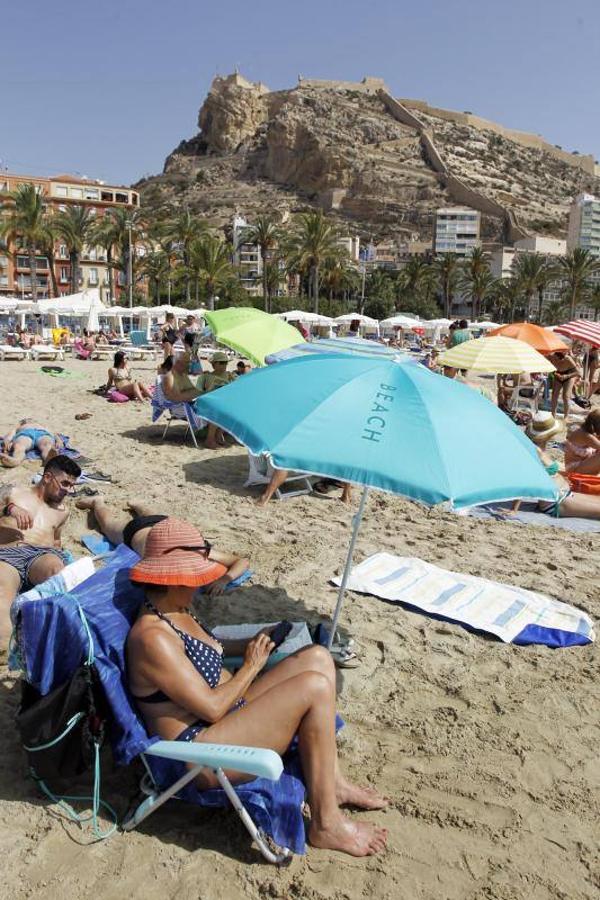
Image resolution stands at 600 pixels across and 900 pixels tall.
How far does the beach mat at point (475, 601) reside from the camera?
365 cm

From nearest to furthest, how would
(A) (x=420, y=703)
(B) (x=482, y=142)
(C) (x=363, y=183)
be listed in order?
(A) (x=420, y=703)
(C) (x=363, y=183)
(B) (x=482, y=142)

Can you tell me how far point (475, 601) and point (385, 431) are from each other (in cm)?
200

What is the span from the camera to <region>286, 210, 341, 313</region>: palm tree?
4488 cm

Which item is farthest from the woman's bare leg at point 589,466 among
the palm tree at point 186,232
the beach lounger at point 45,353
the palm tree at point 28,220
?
the palm tree at point 186,232

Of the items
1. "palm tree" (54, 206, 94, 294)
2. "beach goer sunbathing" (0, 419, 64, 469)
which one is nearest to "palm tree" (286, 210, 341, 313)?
"palm tree" (54, 206, 94, 294)

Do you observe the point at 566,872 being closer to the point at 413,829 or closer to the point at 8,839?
the point at 413,829

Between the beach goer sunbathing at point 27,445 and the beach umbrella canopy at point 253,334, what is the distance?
79.9 inches

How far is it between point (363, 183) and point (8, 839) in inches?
4030

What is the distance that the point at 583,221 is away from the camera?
323 feet

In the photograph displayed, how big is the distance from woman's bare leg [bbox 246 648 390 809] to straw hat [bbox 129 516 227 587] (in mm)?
394

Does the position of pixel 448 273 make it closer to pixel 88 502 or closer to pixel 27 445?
pixel 27 445

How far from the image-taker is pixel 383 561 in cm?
454

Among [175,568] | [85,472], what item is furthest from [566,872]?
[85,472]

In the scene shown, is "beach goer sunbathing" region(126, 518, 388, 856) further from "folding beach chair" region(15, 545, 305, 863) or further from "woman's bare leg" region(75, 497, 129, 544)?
"woman's bare leg" region(75, 497, 129, 544)
